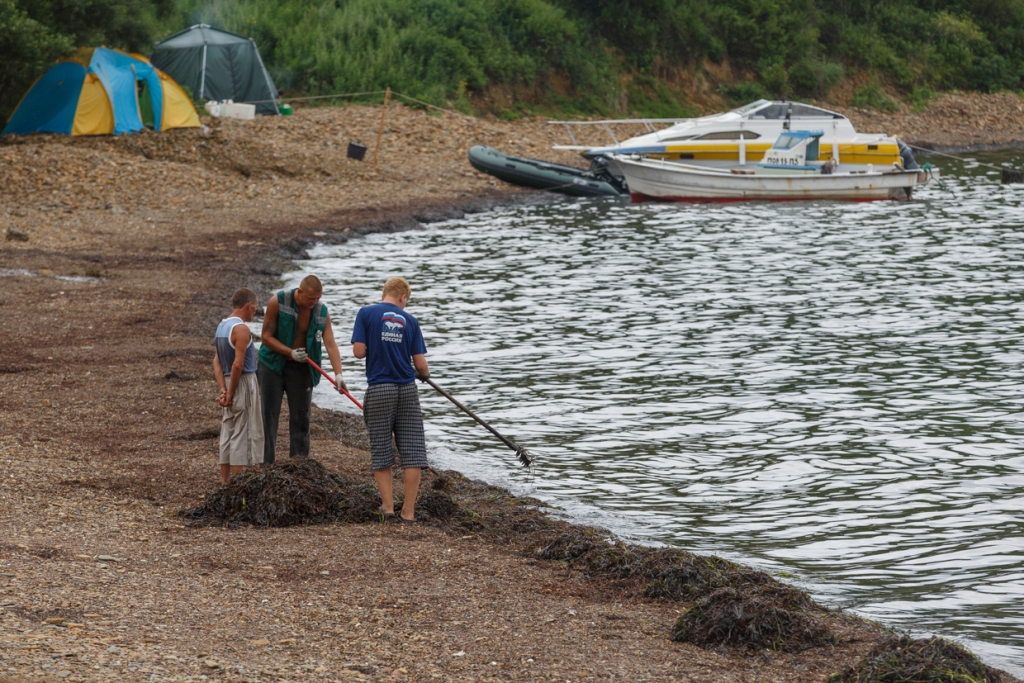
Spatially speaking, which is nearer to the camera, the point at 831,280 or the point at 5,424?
the point at 5,424

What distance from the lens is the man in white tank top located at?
28.4ft

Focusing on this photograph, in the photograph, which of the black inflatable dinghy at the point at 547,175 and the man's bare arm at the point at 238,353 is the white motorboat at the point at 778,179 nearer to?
the black inflatable dinghy at the point at 547,175

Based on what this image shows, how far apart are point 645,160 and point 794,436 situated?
843 inches

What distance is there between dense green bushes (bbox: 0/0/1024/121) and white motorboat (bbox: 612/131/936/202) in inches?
420

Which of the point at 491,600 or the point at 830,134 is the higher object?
the point at 830,134

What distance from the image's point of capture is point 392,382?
27.6 feet

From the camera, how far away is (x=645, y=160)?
3206cm

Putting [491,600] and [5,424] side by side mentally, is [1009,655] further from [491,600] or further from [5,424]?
[5,424]

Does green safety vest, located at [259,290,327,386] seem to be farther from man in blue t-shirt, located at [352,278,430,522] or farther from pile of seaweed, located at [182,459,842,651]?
pile of seaweed, located at [182,459,842,651]

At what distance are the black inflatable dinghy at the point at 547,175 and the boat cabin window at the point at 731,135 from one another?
8.90 feet

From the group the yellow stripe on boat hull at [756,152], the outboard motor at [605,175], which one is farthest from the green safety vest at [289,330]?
the outboard motor at [605,175]

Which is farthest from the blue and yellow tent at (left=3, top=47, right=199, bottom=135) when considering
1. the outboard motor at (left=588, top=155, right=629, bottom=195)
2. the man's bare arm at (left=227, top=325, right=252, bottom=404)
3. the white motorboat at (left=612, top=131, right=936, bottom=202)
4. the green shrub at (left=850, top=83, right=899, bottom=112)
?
Answer: the green shrub at (left=850, top=83, right=899, bottom=112)

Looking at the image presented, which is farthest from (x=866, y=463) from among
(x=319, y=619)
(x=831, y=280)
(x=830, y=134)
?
(x=830, y=134)

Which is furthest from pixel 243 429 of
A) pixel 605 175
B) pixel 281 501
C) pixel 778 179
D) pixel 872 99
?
pixel 872 99
